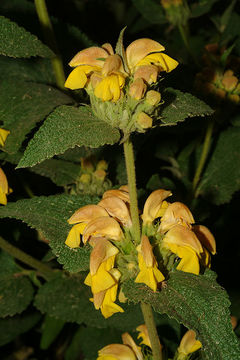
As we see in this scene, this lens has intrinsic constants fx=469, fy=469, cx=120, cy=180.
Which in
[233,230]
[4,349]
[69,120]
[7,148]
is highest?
[69,120]

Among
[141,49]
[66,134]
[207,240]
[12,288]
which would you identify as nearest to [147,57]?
[141,49]

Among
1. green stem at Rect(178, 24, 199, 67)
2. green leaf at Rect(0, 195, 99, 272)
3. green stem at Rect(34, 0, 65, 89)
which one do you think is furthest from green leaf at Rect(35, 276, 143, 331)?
green stem at Rect(178, 24, 199, 67)

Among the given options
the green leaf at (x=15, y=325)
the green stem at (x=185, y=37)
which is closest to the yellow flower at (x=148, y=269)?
the green leaf at (x=15, y=325)

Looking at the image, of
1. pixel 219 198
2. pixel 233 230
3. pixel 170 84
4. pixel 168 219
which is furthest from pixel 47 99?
pixel 233 230

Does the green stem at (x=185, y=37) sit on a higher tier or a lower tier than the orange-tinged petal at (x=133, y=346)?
higher

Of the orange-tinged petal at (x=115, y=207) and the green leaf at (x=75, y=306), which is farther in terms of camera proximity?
the green leaf at (x=75, y=306)

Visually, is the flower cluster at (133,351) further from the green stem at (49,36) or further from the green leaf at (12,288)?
the green stem at (49,36)

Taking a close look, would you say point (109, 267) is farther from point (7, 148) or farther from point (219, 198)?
point (219, 198)
